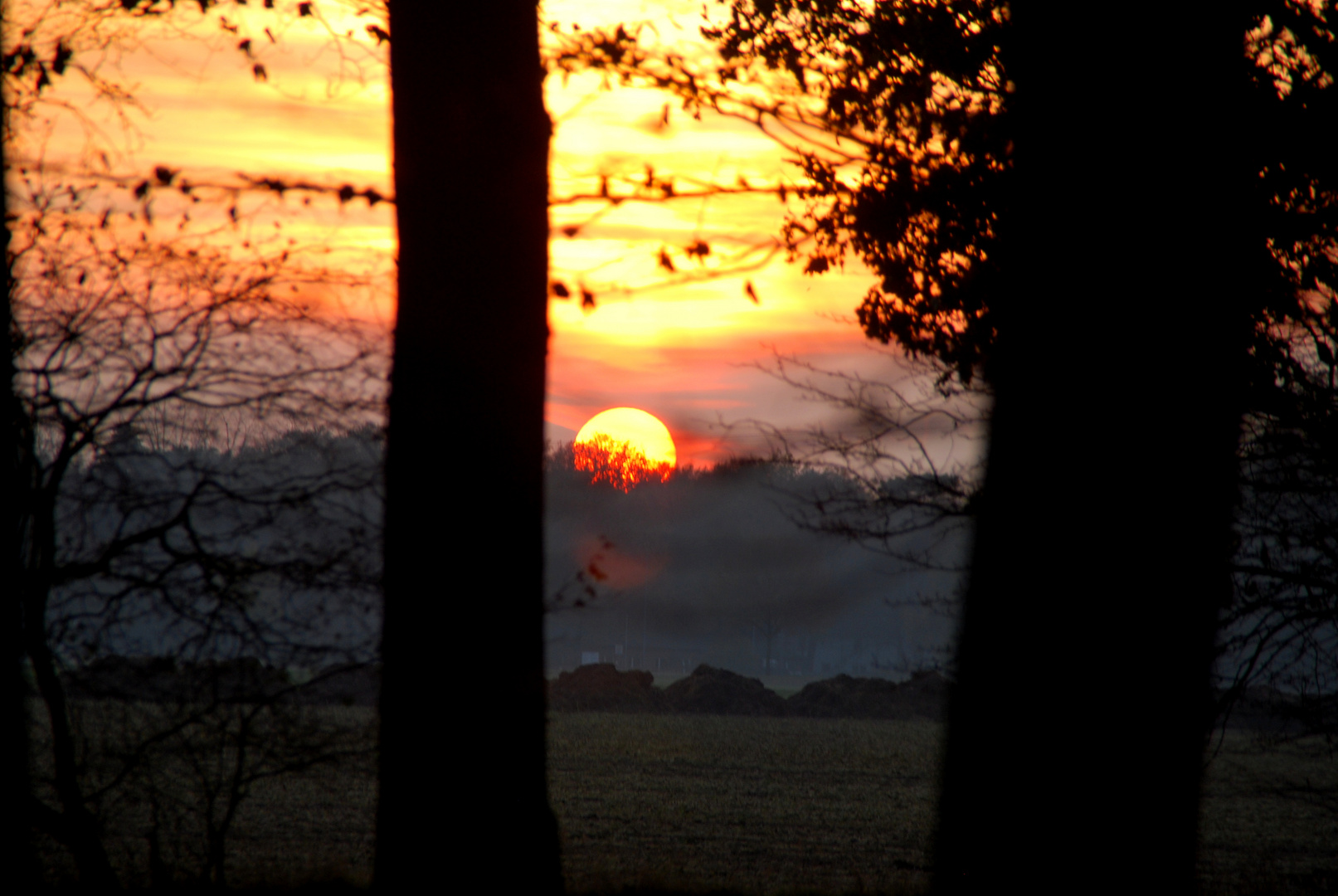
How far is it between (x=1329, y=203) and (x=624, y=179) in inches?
159

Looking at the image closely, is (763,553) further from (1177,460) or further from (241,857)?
(1177,460)

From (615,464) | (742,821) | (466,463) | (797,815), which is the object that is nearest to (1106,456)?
(466,463)

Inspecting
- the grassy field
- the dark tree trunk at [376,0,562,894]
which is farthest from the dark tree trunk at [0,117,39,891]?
the grassy field

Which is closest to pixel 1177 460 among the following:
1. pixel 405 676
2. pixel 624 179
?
pixel 405 676

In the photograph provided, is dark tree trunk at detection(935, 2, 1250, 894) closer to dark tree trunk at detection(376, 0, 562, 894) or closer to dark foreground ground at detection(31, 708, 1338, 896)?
dark foreground ground at detection(31, 708, 1338, 896)

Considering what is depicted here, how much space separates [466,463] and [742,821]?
14086mm

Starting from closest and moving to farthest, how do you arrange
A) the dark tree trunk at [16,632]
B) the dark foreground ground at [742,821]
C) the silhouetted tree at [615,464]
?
the dark tree trunk at [16,632]
the dark foreground ground at [742,821]
the silhouetted tree at [615,464]

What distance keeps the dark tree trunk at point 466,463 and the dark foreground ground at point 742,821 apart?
161 cm

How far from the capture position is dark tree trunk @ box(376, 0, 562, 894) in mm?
3135

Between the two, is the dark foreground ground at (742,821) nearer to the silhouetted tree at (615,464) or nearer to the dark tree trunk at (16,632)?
the dark tree trunk at (16,632)

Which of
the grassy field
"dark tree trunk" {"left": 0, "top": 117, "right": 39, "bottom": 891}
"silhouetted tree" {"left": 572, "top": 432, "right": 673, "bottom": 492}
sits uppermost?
"silhouetted tree" {"left": 572, "top": 432, "right": 673, "bottom": 492}

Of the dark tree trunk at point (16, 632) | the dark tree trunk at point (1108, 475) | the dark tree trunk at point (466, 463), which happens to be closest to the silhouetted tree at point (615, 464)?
the dark tree trunk at point (16, 632)

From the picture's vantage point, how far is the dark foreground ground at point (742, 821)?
25.2 feet

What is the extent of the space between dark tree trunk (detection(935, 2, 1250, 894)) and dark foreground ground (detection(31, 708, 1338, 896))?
256 mm
